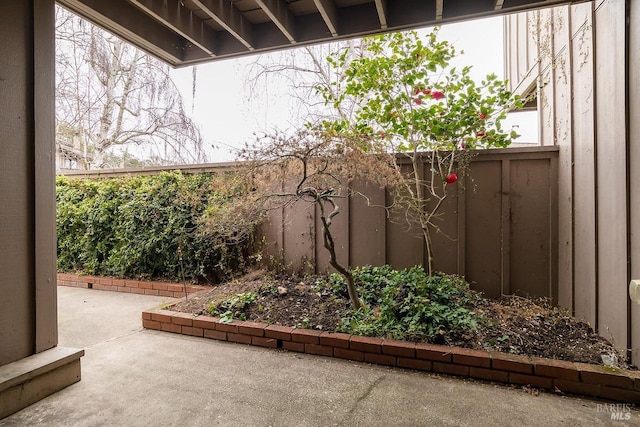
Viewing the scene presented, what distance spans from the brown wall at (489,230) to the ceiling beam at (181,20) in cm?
233

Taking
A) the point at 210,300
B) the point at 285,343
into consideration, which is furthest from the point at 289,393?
the point at 210,300

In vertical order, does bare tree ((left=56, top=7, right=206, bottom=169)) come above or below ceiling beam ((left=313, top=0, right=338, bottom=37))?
above

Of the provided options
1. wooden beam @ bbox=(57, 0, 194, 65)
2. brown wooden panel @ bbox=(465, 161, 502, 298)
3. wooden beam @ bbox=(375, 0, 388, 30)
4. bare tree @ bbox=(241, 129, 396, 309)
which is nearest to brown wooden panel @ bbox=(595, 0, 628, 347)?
brown wooden panel @ bbox=(465, 161, 502, 298)

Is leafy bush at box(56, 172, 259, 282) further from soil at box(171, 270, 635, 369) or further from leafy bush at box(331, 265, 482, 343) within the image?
leafy bush at box(331, 265, 482, 343)

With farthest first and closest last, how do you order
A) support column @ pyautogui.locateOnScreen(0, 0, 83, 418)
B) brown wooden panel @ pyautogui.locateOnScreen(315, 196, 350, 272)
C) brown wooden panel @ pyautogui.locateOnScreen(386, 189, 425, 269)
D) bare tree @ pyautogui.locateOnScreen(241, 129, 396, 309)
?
brown wooden panel @ pyautogui.locateOnScreen(315, 196, 350, 272)
brown wooden panel @ pyautogui.locateOnScreen(386, 189, 425, 269)
bare tree @ pyautogui.locateOnScreen(241, 129, 396, 309)
support column @ pyautogui.locateOnScreen(0, 0, 83, 418)

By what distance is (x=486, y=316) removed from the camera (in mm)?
2889

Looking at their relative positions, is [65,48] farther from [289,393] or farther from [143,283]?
[289,393]

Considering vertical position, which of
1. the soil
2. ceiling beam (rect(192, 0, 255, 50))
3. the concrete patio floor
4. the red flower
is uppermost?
ceiling beam (rect(192, 0, 255, 50))

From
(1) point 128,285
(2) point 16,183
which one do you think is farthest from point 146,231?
(2) point 16,183

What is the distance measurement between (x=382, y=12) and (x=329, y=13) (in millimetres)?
440

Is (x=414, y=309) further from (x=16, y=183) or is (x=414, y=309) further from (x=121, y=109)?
(x=121, y=109)

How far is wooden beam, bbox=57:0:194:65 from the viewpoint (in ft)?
7.98

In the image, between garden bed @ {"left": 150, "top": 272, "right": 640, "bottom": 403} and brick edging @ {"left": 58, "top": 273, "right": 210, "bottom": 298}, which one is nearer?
garden bed @ {"left": 150, "top": 272, "right": 640, "bottom": 403}

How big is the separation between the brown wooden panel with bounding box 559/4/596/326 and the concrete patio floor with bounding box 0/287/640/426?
3.70 ft
